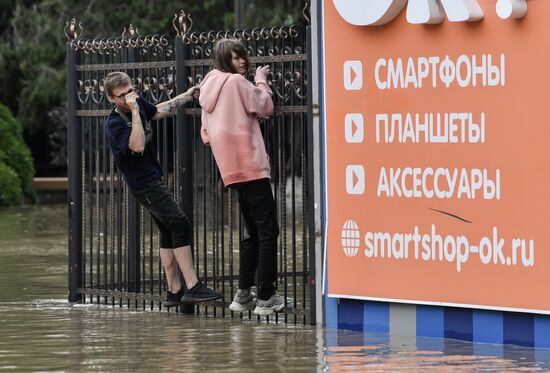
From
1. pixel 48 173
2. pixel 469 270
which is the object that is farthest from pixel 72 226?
pixel 48 173

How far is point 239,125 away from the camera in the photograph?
10.9 meters

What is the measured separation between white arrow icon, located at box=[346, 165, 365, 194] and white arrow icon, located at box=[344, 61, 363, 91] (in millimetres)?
525

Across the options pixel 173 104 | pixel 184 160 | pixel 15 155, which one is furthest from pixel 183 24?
pixel 15 155

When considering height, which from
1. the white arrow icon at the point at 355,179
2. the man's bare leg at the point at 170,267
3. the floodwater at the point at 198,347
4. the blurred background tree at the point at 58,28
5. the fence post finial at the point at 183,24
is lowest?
the floodwater at the point at 198,347

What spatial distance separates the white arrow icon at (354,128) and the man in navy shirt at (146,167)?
1.48 m

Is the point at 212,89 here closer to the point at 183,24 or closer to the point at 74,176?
the point at 183,24

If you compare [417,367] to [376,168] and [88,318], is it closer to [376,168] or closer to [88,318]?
[376,168]

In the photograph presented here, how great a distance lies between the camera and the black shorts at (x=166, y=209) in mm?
11430

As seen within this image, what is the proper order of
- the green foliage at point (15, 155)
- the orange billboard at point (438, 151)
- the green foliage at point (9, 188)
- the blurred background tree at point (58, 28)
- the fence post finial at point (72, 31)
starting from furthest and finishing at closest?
1. the blurred background tree at point (58, 28)
2. the green foliage at point (15, 155)
3. the green foliage at point (9, 188)
4. the fence post finial at point (72, 31)
5. the orange billboard at point (438, 151)

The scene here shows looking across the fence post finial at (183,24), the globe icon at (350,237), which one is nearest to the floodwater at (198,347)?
the globe icon at (350,237)

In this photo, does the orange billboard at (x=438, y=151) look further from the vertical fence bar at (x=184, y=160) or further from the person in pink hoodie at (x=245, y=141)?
the vertical fence bar at (x=184, y=160)

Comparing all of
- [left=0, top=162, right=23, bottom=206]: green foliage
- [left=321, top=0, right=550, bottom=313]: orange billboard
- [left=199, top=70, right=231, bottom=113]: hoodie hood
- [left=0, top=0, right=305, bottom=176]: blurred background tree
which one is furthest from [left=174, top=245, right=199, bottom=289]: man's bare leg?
[left=0, top=0, right=305, bottom=176]: blurred background tree

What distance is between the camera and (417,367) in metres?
9.04

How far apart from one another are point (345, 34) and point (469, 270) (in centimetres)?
181
